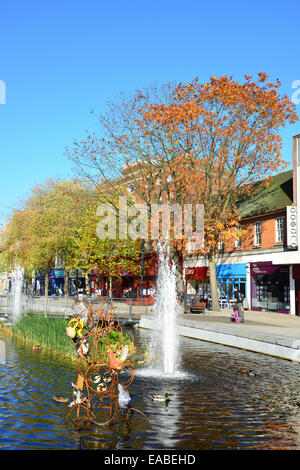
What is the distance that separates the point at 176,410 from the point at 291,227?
1015 inches

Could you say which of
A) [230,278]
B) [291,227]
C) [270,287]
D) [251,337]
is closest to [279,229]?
[291,227]

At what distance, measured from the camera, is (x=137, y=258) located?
1901 inches

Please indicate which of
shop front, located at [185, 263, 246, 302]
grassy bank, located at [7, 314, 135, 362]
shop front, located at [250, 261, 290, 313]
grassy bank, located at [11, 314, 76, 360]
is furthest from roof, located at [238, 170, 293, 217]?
grassy bank, located at [11, 314, 76, 360]

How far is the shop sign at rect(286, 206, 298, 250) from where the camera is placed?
32.8m

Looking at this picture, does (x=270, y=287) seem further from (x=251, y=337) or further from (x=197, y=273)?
(x=251, y=337)

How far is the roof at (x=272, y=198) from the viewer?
36.6 m

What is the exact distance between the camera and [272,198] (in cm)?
3834

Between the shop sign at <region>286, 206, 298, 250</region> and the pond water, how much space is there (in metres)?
18.9

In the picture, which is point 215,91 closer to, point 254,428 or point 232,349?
point 232,349

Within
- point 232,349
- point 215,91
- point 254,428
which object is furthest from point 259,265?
point 254,428

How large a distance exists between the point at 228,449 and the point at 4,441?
3.50 meters

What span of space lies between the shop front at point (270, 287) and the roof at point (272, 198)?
4612mm

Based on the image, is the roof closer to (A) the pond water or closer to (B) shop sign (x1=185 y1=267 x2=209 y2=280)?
(B) shop sign (x1=185 y1=267 x2=209 y2=280)

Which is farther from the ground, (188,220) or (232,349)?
(188,220)
